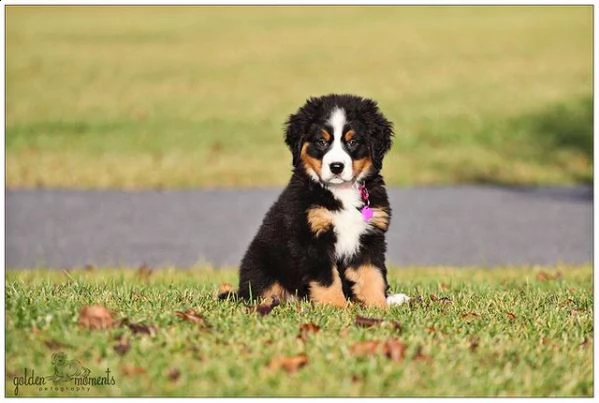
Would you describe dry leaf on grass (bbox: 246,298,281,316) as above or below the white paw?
above

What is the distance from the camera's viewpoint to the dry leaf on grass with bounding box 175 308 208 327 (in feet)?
17.5

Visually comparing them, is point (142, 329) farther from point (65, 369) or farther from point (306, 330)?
point (306, 330)

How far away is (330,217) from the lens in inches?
239

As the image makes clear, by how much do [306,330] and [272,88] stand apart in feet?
60.3

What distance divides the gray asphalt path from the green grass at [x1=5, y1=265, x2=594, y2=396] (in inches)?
170

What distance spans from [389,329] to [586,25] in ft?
86.2

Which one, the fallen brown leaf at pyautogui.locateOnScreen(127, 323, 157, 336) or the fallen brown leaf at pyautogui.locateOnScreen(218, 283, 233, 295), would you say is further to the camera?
the fallen brown leaf at pyautogui.locateOnScreen(218, 283, 233, 295)

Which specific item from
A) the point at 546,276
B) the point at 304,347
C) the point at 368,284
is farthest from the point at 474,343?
the point at 546,276

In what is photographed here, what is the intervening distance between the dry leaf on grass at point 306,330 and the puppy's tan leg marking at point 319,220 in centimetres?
82

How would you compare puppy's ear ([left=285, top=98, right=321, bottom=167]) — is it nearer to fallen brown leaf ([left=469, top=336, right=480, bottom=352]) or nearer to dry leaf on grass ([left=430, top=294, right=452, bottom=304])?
dry leaf on grass ([left=430, top=294, right=452, bottom=304])

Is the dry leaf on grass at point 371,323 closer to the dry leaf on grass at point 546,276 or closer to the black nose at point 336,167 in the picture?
the black nose at point 336,167

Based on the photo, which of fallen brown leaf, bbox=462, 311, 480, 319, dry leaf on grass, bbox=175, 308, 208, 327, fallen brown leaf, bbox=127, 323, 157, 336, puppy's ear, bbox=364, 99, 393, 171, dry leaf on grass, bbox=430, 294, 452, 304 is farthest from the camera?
dry leaf on grass, bbox=430, 294, 452, 304

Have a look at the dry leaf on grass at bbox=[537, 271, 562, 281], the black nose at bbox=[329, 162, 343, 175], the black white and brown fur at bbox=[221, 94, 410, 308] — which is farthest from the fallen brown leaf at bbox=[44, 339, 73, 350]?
the dry leaf on grass at bbox=[537, 271, 562, 281]

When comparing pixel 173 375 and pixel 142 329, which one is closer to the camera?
pixel 173 375
